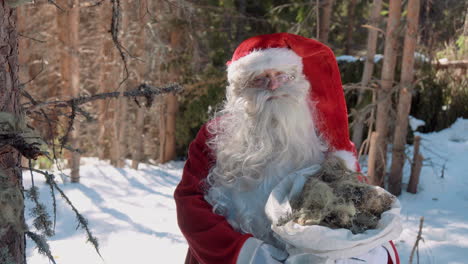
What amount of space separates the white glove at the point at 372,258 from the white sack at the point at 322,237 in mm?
60

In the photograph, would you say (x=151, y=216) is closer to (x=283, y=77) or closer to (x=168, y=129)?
(x=283, y=77)

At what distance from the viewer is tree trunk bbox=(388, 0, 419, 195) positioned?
15.7 feet

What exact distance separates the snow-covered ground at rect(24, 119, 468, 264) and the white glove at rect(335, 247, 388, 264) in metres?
1.92

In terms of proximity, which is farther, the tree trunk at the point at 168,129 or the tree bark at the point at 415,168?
the tree trunk at the point at 168,129

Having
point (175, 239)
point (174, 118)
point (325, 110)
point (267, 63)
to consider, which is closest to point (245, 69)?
point (267, 63)

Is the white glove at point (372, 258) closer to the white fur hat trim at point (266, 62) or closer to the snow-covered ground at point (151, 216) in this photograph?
the white fur hat trim at point (266, 62)

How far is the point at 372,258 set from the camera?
5.58ft

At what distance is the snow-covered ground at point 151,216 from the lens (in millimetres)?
3299

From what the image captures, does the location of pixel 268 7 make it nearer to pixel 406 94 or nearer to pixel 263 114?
pixel 406 94

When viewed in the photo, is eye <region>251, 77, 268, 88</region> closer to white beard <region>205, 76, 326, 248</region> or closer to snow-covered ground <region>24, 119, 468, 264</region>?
white beard <region>205, 76, 326, 248</region>

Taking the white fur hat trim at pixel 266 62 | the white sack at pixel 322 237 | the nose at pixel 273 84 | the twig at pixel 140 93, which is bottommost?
the white sack at pixel 322 237

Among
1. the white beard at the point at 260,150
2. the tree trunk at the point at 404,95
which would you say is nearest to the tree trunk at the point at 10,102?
the white beard at the point at 260,150

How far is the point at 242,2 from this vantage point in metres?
9.05

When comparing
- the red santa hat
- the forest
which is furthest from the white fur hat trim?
the forest
